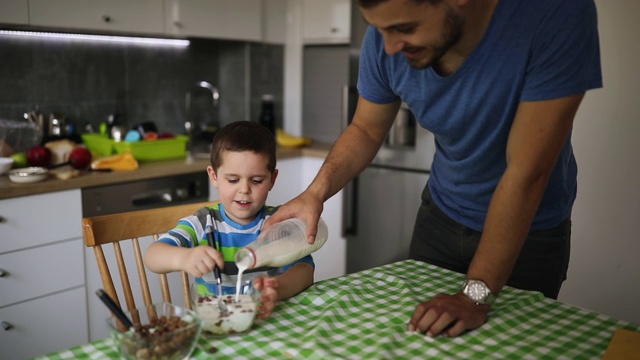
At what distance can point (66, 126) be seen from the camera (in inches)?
116

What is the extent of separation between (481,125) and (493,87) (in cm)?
9

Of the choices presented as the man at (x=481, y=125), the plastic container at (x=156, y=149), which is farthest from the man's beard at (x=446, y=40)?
the plastic container at (x=156, y=149)

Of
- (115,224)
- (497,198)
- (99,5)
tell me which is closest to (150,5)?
(99,5)

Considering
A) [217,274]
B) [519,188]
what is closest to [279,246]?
[217,274]

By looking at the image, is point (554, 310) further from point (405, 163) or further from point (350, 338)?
point (405, 163)

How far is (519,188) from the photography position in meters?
1.20

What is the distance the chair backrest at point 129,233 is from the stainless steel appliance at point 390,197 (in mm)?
1604

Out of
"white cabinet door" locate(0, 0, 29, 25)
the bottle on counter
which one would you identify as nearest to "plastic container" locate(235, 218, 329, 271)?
"white cabinet door" locate(0, 0, 29, 25)

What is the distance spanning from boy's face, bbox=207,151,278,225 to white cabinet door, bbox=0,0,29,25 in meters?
1.49

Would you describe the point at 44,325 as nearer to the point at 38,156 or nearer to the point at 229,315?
the point at 38,156

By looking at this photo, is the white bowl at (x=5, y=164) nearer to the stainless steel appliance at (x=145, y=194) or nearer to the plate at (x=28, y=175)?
the plate at (x=28, y=175)

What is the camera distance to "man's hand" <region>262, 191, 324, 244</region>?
1.26m

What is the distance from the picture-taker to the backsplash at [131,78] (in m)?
2.83

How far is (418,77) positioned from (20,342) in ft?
5.92
